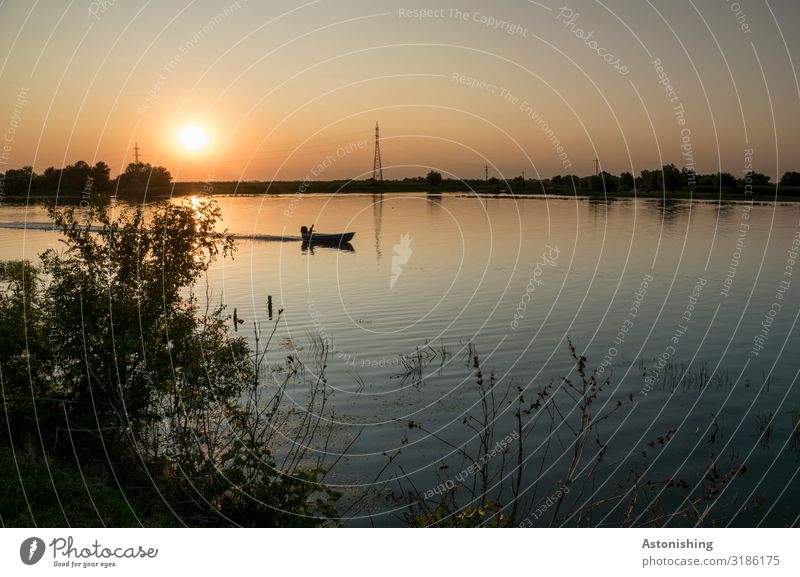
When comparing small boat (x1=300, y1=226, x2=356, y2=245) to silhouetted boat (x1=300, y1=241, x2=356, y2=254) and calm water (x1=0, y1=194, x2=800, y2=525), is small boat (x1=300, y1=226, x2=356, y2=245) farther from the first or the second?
calm water (x1=0, y1=194, x2=800, y2=525)

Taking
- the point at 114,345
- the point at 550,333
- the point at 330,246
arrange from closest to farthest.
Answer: the point at 114,345 < the point at 550,333 < the point at 330,246

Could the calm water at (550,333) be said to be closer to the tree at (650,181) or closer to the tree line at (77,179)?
the tree line at (77,179)

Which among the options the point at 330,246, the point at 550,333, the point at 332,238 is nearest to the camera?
the point at 550,333

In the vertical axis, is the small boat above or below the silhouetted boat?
above

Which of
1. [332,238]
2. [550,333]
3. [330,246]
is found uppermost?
[332,238]

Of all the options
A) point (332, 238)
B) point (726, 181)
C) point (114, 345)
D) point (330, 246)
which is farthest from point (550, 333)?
point (726, 181)

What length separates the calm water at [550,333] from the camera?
1526cm

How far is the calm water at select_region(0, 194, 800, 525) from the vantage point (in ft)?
50.1

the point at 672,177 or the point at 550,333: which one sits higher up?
the point at 672,177

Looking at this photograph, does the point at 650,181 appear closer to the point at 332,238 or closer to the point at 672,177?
the point at 672,177

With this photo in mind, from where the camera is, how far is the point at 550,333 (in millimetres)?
24562

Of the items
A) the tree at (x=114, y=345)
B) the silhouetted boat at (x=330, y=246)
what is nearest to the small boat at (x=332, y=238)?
the silhouetted boat at (x=330, y=246)

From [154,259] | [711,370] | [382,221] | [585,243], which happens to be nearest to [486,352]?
[711,370]

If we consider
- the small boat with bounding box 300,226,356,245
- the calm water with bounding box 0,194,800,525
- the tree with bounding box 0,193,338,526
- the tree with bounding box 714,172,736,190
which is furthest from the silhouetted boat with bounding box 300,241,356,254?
the tree with bounding box 714,172,736,190
